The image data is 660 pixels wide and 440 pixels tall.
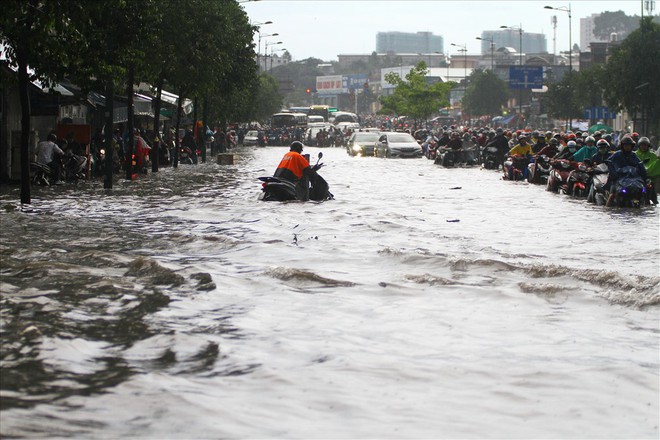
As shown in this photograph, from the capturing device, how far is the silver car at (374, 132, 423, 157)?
54.9m

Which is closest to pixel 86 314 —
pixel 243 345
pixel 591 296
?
pixel 243 345

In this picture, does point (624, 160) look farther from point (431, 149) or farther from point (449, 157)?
point (431, 149)

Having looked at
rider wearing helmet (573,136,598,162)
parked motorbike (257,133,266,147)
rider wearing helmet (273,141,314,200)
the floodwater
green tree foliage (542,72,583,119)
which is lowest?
the floodwater

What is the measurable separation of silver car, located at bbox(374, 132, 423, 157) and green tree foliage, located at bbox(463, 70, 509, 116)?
2915 inches

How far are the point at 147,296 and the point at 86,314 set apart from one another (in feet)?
3.62

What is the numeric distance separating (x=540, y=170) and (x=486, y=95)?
101 meters

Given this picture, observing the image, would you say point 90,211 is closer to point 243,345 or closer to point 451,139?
point 243,345

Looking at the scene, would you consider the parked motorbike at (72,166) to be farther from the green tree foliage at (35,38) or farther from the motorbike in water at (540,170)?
the motorbike in water at (540,170)

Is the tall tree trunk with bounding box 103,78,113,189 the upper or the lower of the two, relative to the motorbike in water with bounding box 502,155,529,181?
upper

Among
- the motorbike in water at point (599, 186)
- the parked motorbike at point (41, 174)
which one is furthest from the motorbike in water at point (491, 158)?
the parked motorbike at point (41, 174)

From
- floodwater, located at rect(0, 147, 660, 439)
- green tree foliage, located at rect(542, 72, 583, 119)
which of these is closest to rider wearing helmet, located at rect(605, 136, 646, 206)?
floodwater, located at rect(0, 147, 660, 439)

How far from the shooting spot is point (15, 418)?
6246 mm

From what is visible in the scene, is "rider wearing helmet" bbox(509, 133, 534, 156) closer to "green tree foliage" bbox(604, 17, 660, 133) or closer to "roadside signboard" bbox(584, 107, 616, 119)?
"green tree foliage" bbox(604, 17, 660, 133)

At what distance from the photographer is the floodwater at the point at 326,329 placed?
6582mm
